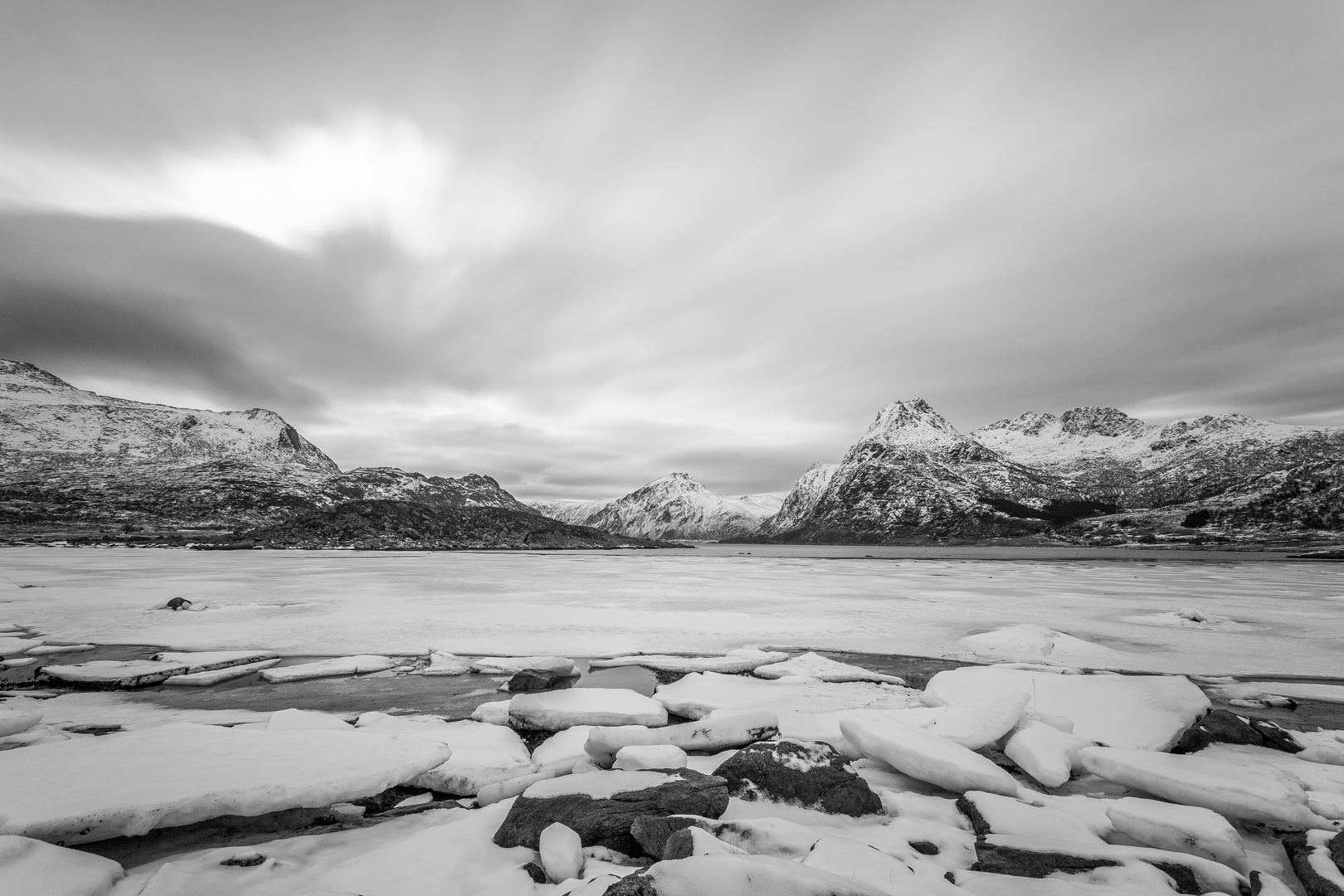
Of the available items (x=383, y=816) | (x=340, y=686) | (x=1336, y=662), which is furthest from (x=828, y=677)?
(x=1336, y=662)

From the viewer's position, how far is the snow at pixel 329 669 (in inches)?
355

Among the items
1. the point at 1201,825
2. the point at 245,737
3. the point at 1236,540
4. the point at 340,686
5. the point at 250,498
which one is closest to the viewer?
the point at 1201,825

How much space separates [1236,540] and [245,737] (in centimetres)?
19138

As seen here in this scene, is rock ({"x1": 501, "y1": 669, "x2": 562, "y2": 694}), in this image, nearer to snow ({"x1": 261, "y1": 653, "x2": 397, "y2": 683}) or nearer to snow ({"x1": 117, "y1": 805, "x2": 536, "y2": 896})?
snow ({"x1": 261, "y1": 653, "x2": 397, "y2": 683})

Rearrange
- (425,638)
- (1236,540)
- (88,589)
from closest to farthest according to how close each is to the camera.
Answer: (425,638)
(88,589)
(1236,540)

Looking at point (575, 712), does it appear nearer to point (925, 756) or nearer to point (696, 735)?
point (696, 735)

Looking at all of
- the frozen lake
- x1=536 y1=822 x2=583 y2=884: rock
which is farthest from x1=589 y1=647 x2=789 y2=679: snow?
x1=536 y1=822 x2=583 y2=884: rock

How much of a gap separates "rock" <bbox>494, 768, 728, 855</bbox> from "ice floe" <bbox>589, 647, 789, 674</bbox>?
531 centimetres

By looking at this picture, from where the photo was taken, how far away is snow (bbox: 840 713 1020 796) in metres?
4.84

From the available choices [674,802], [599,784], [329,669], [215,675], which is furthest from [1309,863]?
[215,675]

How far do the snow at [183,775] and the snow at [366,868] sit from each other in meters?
0.30

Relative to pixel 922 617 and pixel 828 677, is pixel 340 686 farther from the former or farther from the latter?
pixel 922 617

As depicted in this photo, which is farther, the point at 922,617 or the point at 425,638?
the point at 922,617

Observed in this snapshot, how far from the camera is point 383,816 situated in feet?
14.9
